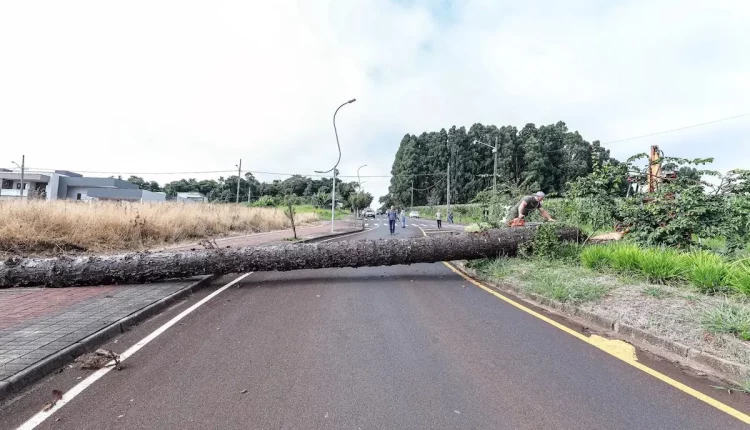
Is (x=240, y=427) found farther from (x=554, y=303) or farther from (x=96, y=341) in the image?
(x=554, y=303)

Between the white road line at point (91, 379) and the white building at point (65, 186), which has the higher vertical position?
the white building at point (65, 186)

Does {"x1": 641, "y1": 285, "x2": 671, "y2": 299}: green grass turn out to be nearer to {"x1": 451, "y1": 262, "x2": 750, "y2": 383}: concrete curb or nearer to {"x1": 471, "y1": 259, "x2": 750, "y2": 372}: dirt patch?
{"x1": 471, "y1": 259, "x2": 750, "y2": 372}: dirt patch

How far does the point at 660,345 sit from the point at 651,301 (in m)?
1.25

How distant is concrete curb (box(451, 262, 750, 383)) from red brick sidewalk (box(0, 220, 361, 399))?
19.6 ft

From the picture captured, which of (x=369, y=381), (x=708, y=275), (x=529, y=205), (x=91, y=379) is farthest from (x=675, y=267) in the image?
(x=91, y=379)

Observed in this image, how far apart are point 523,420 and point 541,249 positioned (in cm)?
650

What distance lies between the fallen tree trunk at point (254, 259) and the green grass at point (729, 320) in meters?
4.66

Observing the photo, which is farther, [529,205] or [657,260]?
[529,205]

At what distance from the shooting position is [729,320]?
4.18 meters

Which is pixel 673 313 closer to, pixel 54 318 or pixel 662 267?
pixel 662 267

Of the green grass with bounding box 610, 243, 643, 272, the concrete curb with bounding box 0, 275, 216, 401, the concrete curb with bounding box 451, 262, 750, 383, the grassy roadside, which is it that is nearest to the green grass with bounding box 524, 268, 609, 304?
the grassy roadside

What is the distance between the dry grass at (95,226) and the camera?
10.2m

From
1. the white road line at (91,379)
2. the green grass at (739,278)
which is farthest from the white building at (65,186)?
the green grass at (739,278)

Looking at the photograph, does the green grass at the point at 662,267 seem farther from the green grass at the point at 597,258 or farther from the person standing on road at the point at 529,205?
the person standing on road at the point at 529,205
